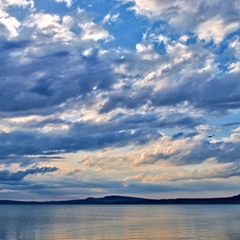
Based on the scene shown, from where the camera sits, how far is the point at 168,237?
94.3m

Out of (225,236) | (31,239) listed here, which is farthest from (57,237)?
(225,236)

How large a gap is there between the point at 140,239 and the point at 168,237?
20.7 ft

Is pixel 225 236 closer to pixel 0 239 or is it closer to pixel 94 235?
pixel 94 235

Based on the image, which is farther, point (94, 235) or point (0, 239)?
point (94, 235)

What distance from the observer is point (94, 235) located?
331 feet

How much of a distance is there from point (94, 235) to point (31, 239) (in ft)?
46.7

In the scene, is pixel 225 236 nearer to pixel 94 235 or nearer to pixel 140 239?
pixel 140 239

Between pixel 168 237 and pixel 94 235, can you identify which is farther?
pixel 94 235

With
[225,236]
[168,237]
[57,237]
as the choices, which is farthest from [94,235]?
[225,236]

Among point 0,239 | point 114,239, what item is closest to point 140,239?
point 114,239

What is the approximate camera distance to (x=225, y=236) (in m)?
93.2

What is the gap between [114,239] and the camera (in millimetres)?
91625

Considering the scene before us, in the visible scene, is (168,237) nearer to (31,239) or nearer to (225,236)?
(225,236)

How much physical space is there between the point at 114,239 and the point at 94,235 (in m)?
10.6
